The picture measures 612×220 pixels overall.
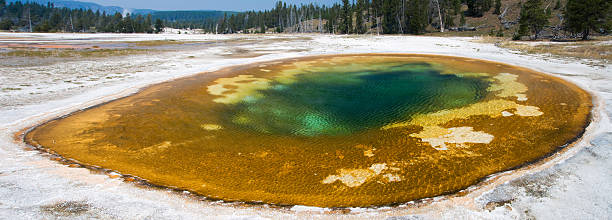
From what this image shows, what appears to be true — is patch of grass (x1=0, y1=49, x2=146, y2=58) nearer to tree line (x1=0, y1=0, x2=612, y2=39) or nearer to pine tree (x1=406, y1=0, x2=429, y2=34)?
tree line (x1=0, y1=0, x2=612, y2=39)

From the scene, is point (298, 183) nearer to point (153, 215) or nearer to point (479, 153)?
point (153, 215)

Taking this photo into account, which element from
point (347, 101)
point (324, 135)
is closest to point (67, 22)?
point (347, 101)

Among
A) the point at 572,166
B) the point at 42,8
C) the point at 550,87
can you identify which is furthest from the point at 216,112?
the point at 42,8

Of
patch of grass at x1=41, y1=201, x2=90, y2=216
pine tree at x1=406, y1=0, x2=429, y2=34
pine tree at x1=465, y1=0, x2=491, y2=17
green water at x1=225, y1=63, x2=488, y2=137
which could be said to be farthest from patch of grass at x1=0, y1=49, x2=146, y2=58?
pine tree at x1=465, y1=0, x2=491, y2=17

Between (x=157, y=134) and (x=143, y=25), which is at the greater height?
(x=143, y=25)

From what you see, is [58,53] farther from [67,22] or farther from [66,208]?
[67,22]

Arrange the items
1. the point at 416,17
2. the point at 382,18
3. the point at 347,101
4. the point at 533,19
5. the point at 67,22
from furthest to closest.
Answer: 1. the point at 67,22
2. the point at 382,18
3. the point at 416,17
4. the point at 533,19
5. the point at 347,101

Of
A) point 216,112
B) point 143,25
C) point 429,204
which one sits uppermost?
point 143,25
